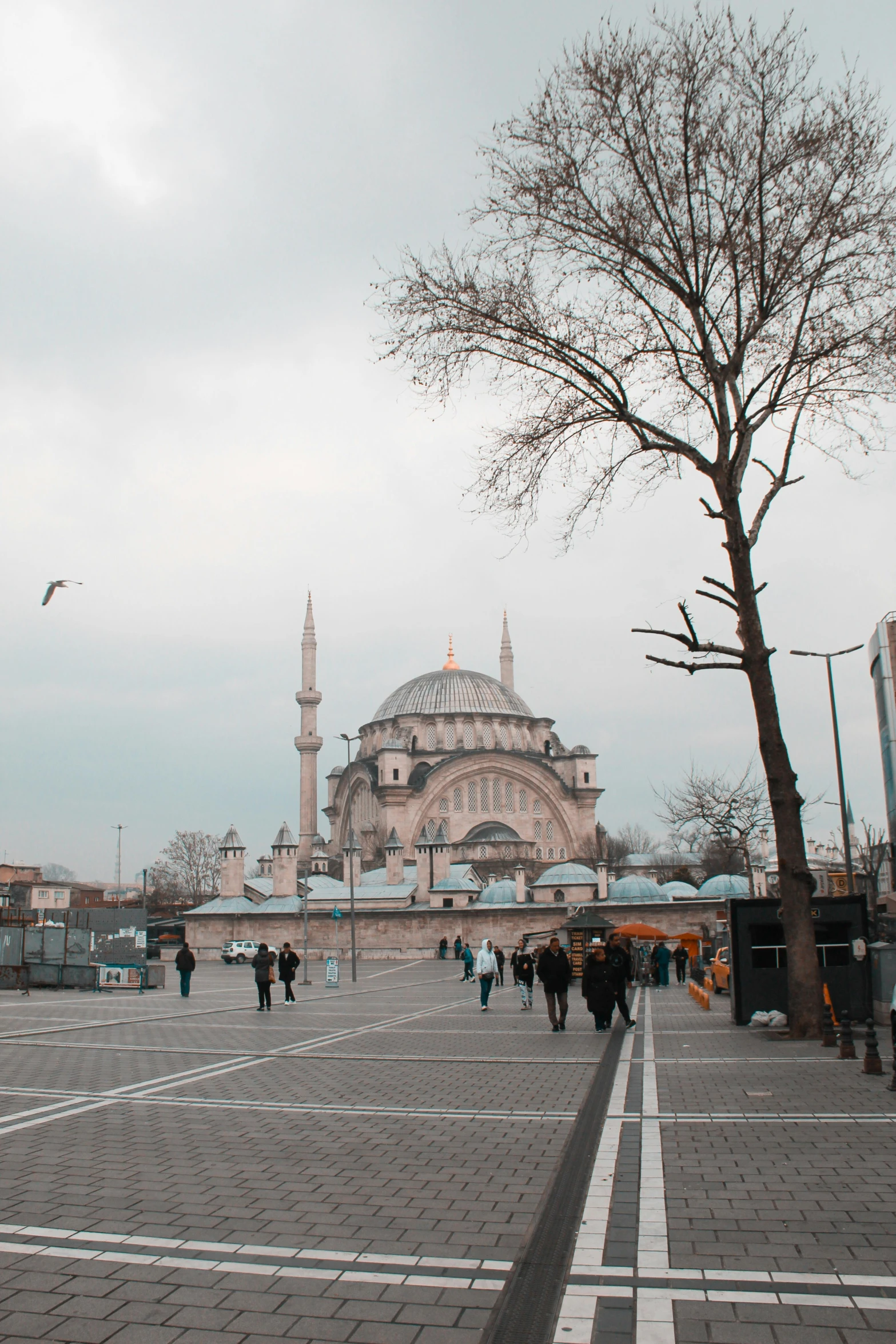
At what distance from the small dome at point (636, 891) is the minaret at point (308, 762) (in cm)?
2649

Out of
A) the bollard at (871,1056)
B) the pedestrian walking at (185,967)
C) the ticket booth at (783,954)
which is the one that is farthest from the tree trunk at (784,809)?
the pedestrian walking at (185,967)

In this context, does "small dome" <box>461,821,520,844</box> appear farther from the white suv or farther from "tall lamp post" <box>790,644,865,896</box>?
"tall lamp post" <box>790,644,865,896</box>

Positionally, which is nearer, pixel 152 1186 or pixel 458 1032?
pixel 152 1186

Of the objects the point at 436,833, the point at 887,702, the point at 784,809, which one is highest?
the point at 887,702

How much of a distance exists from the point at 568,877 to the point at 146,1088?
4161 cm

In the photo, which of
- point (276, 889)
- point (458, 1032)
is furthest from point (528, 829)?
point (458, 1032)

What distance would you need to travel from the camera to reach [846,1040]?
10.2 meters

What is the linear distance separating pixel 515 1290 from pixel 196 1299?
1250 mm

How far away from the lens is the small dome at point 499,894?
163ft

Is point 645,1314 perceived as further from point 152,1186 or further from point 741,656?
point 741,656

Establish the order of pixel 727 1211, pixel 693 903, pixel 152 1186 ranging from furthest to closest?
pixel 693 903 < pixel 152 1186 < pixel 727 1211

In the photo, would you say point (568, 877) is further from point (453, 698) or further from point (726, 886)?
point (453, 698)

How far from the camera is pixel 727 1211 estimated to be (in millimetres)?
5094

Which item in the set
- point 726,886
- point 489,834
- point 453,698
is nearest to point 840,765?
point 726,886
